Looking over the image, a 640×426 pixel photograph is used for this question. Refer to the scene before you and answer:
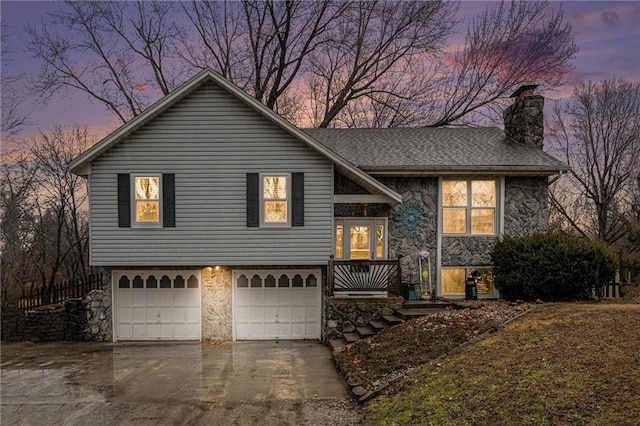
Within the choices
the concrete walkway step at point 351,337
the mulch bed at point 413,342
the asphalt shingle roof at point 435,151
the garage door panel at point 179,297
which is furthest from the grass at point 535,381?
the garage door panel at point 179,297

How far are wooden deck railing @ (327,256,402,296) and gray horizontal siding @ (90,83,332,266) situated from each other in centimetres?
62

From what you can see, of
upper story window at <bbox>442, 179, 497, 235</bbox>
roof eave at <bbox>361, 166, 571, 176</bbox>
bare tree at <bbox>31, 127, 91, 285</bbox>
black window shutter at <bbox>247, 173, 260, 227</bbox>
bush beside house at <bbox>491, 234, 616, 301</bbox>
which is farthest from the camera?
bare tree at <bbox>31, 127, 91, 285</bbox>

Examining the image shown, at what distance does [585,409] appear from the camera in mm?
4969

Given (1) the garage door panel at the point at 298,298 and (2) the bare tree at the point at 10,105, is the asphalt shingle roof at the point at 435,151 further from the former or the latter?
(2) the bare tree at the point at 10,105

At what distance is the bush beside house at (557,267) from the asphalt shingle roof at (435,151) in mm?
2378

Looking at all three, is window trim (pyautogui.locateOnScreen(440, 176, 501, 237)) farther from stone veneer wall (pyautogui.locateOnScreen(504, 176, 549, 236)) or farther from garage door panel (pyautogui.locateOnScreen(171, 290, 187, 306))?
garage door panel (pyautogui.locateOnScreen(171, 290, 187, 306))

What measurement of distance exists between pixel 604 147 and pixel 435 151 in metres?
16.0

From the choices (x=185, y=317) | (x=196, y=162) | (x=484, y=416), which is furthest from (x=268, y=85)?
(x=484, y=416)

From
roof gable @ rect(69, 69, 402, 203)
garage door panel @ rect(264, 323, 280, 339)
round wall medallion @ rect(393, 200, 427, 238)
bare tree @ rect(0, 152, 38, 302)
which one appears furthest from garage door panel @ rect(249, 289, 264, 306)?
bare tree @ rect(0, 152, 38, 302)

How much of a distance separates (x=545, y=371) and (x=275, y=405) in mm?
4406

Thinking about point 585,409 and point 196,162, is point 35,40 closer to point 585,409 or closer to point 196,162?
point 196,162

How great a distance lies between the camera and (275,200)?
11.7 m

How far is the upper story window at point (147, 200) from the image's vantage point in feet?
38.1

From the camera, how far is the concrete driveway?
6711 millimetres
